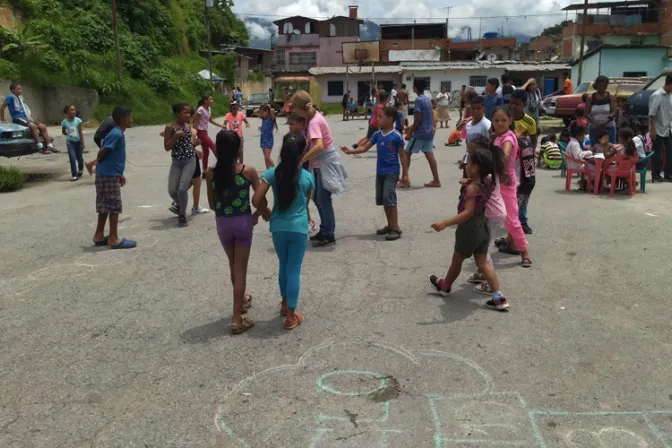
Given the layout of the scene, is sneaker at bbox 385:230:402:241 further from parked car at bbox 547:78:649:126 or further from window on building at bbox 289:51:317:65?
window on building at bbox 289:51:317:65

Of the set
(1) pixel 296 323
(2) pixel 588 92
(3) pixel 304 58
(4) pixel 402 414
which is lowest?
(4) pixel 402 414

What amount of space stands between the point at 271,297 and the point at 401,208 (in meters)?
4.02

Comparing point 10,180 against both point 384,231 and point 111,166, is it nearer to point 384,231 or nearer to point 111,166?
point 111,166

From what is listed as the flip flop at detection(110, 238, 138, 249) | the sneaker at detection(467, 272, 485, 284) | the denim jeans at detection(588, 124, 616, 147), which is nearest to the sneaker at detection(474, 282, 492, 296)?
the sneaker at detection(467, 272, 485, 284)

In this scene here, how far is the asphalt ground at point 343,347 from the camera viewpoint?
3.33 m

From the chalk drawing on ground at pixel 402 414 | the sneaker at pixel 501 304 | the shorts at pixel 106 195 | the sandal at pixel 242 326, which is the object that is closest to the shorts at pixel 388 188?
the sneaker at pixel 501 304

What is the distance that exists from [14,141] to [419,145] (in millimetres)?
8289

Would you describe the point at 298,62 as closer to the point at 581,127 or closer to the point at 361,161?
the point at 361,161

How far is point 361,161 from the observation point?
14.6m

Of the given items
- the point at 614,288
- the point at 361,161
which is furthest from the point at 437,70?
the point at 614,288

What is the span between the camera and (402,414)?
3.45 m

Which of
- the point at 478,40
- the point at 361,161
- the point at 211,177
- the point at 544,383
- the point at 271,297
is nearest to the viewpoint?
the point at 544,383

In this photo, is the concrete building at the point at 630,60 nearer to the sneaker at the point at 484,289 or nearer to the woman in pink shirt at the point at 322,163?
the woman in pink shirt at the point at 322,163

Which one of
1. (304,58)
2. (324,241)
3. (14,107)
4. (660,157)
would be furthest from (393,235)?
(304,58)
